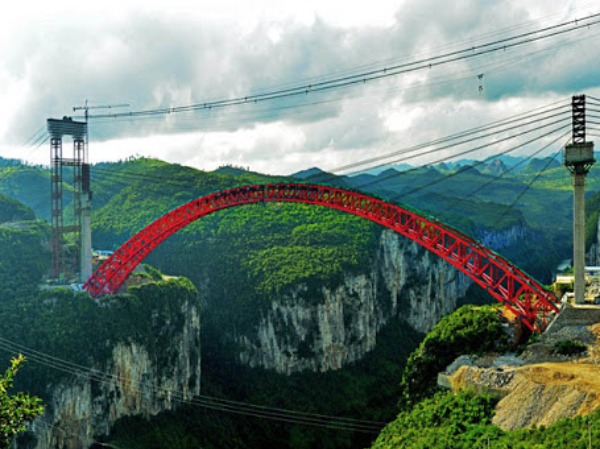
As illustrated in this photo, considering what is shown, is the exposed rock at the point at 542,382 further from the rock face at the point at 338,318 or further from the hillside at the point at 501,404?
the rock face at the point at 338,318

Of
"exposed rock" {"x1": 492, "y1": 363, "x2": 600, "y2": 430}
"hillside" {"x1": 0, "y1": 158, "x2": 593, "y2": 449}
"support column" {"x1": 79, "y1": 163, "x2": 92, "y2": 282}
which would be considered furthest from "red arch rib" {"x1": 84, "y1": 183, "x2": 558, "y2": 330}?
"exposed rock" {"x1": 492, "y1": 363, "x2": 600, "y2": 430}

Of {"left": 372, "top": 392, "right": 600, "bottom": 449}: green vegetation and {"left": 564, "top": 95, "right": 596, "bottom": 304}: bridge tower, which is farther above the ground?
{"left": 564, "top": 95, "right": 596, "bottom": 304}: bridge tower

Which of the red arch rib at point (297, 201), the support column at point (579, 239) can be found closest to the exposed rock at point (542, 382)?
the support column at point (579, 239)

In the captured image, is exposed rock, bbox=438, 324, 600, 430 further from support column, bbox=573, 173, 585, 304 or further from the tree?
the tree

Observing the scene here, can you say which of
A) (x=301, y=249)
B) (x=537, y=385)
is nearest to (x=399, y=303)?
(x=301, y=249)

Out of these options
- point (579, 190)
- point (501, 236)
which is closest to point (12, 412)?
point (579, 190)

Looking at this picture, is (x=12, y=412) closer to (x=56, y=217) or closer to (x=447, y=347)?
Result: (x=447, y=347)
